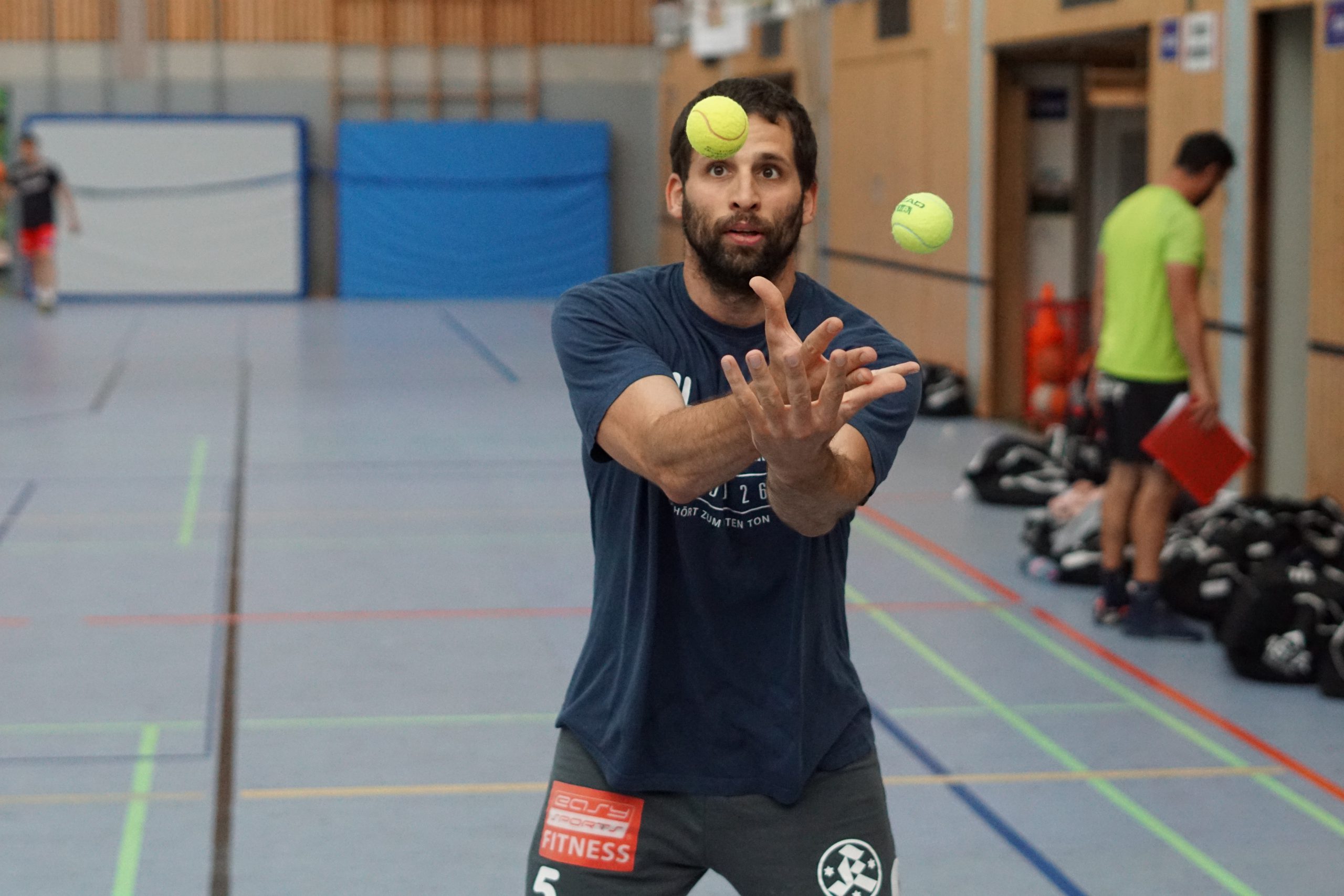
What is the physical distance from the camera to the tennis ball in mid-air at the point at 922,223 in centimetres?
240

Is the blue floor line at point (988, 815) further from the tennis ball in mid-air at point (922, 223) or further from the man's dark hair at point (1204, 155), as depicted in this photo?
the man's dark hair at point (1204, 155)

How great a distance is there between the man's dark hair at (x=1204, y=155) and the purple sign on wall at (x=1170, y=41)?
10.3 ft

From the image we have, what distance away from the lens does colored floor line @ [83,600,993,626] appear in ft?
21.6

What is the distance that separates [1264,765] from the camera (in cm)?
497

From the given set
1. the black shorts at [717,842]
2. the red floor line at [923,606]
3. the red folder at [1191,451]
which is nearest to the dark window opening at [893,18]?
the red floor line at [923,606]

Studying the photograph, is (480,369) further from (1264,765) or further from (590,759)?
(590,759)

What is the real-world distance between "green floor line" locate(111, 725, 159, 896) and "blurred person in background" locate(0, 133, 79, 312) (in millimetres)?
15066

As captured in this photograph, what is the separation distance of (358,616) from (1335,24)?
5024 mm

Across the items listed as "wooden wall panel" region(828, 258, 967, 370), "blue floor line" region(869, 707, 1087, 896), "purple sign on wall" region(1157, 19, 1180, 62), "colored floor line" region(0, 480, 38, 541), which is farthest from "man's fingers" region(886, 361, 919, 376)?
"wooden wall panel" region(828, 258, 967, 370)

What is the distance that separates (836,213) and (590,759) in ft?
43.9

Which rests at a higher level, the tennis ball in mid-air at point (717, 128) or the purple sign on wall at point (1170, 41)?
the purple sign on wall at point (1170, 41)

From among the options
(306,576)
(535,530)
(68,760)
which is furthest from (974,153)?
(68,760)

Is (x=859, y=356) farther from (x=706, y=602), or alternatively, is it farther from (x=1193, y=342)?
(x=1193, y=342)

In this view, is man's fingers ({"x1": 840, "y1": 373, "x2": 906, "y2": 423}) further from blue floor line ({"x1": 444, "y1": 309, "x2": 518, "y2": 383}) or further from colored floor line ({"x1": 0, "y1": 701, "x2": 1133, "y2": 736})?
blue floor line ({"x1": 444, "y1": 309, "x2": 518, "y2": 383})
